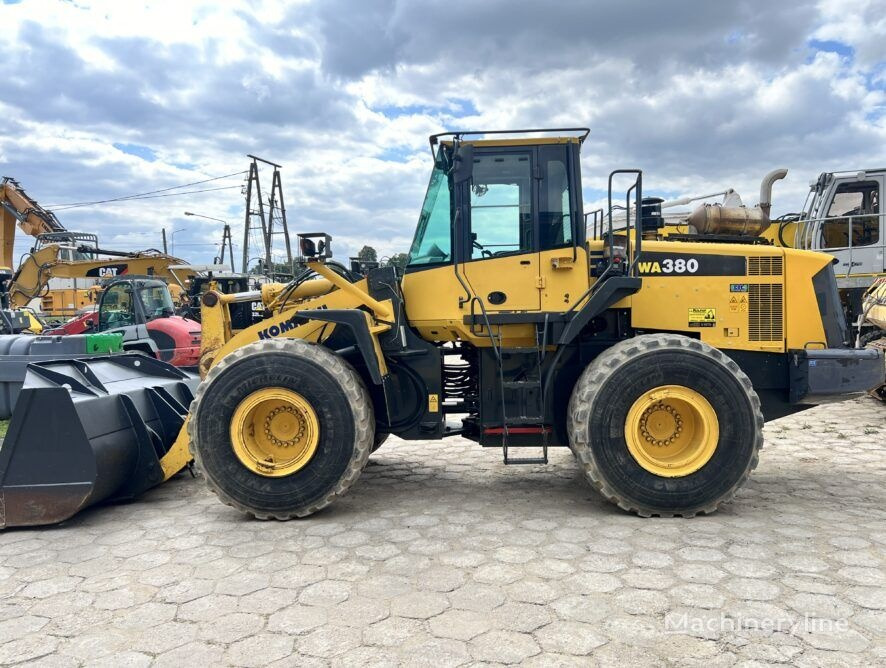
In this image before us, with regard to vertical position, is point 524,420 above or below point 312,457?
above

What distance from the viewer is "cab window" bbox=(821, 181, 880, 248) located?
1105 cm

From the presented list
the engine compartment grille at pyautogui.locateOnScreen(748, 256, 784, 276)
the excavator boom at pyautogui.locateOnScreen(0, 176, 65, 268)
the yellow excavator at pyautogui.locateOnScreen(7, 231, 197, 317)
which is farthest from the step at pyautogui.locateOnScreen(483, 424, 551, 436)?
the excavator boom at pyautogui.locateOnScreen(0, 176, 65, 268)

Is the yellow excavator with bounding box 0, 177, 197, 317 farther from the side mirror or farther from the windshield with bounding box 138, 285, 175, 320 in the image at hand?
the side mirror

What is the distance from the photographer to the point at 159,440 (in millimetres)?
5594

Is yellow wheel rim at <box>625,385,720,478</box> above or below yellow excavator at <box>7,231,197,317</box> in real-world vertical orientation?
below

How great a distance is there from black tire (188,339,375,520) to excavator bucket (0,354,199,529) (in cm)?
68

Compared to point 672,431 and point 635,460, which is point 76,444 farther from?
point 672,431

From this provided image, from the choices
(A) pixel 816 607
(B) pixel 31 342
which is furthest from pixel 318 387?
(B) pixel 31 342

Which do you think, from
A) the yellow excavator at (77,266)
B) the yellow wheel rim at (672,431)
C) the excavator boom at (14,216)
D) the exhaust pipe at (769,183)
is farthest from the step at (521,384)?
the excavator boom at (14,216)

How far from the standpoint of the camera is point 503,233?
203 inches

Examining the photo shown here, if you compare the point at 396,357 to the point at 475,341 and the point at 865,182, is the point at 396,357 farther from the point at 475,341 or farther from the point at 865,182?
the point at 865,182

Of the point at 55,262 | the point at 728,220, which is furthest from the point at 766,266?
the point at 55,262

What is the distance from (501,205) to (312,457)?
7.95 feet

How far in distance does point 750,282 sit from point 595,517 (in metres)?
2.28
